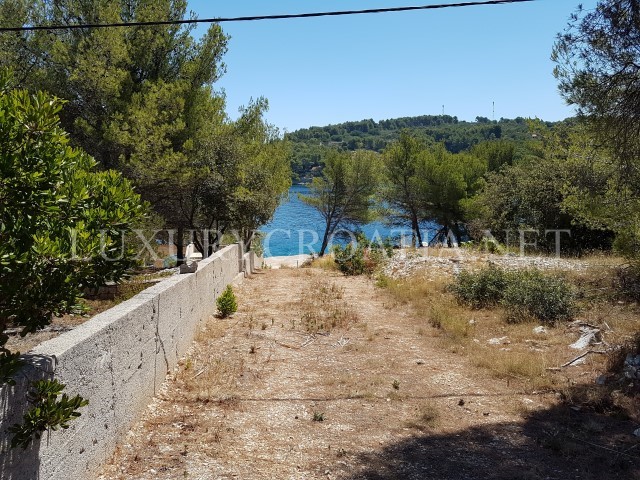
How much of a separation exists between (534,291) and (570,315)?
0.80 meters

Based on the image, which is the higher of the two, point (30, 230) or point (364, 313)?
point (30, 230)

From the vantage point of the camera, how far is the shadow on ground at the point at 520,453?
13.4ft

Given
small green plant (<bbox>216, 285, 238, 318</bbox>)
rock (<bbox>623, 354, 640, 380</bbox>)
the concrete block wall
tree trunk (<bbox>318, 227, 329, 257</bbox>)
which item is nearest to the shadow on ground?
rock (<bbox>623, 354, 640, 380</bbox>)

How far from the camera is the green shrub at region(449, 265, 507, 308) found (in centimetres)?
1039

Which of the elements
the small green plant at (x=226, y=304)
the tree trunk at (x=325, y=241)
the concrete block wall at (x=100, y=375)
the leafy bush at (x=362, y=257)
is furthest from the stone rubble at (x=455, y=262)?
the tree trunk at (x=325, y=241)

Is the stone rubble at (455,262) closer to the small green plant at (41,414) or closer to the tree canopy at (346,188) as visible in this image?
the small green plant at (41,414)

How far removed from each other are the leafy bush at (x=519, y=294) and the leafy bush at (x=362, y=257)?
6290mm

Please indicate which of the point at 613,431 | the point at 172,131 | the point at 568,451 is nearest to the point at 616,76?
Result: the point at 613,431

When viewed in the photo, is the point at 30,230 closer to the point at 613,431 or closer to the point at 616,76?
the point at 613,431

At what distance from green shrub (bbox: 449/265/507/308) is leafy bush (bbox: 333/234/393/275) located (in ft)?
21.1

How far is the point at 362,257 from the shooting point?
18312mm

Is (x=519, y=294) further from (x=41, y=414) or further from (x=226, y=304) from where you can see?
(x=41, y=414)

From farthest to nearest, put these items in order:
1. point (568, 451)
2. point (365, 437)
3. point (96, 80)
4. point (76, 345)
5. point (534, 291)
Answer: point (96, 80) < point (534, 291) < point (365, 437) < point (568, 451) < point (76, 345)

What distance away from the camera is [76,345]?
11.6 ft
